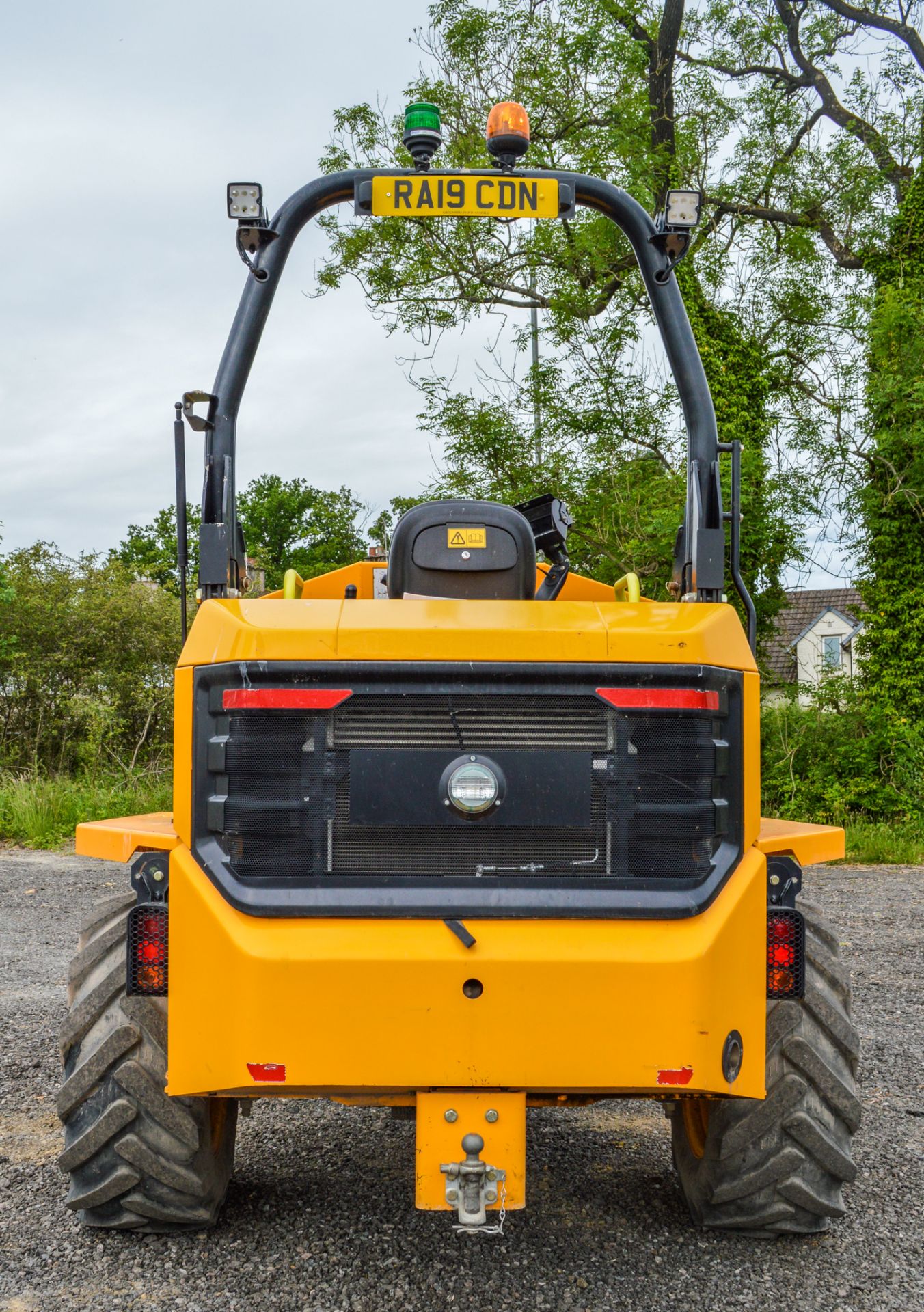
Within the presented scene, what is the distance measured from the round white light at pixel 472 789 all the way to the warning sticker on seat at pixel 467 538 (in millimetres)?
803

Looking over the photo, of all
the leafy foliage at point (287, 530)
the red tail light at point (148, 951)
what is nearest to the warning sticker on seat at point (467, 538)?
the red tail light at point (148, 951)

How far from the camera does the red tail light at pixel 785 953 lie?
2977 mm

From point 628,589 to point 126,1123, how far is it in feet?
6.88

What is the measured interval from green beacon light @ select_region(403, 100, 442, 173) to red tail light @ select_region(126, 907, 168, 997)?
231 cm

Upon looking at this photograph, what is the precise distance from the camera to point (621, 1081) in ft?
8.79

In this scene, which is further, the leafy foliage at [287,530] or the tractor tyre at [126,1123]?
the leafy foliage at [287,530]

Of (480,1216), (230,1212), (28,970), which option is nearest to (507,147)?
(480,1216)

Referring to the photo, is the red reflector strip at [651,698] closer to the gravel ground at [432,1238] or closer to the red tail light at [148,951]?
the red tail light at [148,951]

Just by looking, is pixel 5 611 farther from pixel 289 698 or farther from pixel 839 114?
pixel 289 698

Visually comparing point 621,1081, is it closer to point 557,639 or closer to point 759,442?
point 557,639

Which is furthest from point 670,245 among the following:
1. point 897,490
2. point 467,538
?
point 897,490

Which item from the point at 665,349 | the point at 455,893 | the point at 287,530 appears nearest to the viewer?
the point at 455,893

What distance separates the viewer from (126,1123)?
122 inches

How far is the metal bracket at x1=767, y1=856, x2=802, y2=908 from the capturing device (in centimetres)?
296
